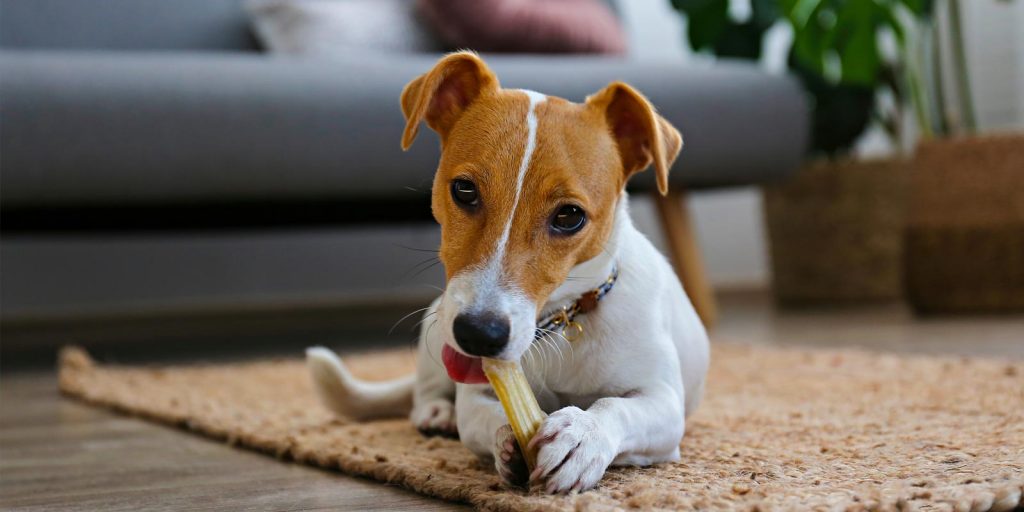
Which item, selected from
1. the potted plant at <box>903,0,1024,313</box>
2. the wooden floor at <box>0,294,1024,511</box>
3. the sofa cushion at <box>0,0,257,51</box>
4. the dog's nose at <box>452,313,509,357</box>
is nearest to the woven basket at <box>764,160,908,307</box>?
the potted plant at <box>903,0,1024,313</box>

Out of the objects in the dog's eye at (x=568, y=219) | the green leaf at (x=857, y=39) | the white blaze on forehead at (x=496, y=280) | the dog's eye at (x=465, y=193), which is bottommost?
the white blaze on forehead at (x=496, y=280)

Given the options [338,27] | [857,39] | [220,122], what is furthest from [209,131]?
[857,39]

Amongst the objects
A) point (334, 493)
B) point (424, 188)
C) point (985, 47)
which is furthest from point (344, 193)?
point (985, 47)

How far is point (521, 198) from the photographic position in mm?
1046

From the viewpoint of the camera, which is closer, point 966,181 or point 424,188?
point 424,188

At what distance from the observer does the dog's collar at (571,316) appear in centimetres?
114

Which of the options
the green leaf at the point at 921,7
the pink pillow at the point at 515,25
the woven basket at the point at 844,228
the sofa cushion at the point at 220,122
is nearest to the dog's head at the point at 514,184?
the sofa cushion at the point at 220,122

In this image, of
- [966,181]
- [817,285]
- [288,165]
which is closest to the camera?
[288,165]

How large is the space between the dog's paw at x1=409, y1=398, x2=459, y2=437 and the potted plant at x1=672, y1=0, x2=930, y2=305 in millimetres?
2054

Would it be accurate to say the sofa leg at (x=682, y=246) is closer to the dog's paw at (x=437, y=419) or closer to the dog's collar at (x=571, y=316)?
the dog's paw at (x=437, y=419)

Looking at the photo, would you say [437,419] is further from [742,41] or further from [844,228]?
[844,228]

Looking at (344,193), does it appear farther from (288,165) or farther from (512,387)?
(512,387)

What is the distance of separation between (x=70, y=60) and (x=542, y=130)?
141cm

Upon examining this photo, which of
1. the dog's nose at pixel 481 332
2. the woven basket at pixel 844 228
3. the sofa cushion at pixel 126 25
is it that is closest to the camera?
the dog's nose at pixel 481 332
